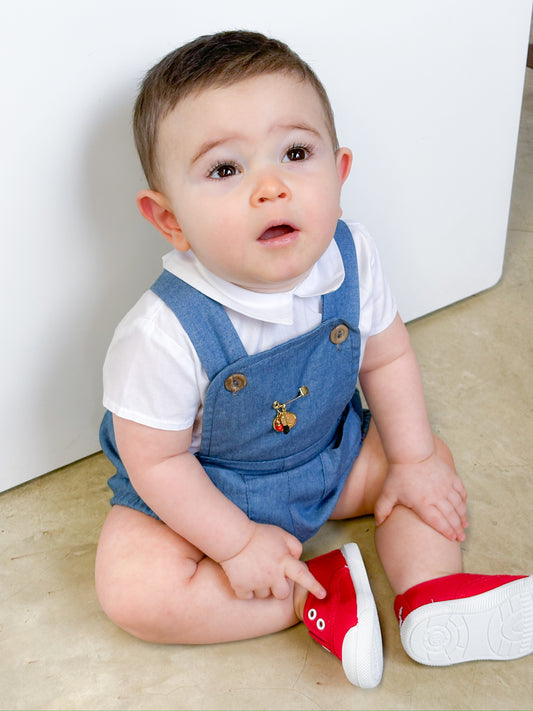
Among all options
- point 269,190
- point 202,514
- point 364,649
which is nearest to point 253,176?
point 269,190

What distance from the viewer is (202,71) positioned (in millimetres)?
793

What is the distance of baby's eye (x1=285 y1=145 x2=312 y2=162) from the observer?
0.81m

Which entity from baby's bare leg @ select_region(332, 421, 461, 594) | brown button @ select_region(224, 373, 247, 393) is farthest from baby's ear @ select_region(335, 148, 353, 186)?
baby's bare leg @ select_region(332, 421, 461, 594)

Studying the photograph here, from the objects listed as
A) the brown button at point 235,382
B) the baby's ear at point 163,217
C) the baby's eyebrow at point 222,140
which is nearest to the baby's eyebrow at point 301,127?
the baby's eyebrow at point 222,140

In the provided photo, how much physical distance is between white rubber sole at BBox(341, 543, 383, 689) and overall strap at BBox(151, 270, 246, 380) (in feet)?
0.92

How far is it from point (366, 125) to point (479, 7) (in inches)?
8.1

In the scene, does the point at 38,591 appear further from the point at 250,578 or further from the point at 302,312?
Result: the point at 302,312

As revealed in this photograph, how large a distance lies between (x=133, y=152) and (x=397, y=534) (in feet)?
1.70

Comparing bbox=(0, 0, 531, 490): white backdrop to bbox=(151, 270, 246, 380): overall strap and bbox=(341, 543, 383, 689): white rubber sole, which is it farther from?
bbox=(341, 543, 383, 689): white rubber sole

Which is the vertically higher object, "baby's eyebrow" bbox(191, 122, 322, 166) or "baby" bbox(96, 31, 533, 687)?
"baby's eyebrow" bbox(191, 122, 322, 166)

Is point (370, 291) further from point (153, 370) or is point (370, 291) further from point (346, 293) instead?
point (153, 370)

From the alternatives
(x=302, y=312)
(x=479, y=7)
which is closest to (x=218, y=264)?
(x=302, y=312)

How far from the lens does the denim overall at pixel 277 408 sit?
871 millimetres

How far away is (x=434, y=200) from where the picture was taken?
124 centimetres
